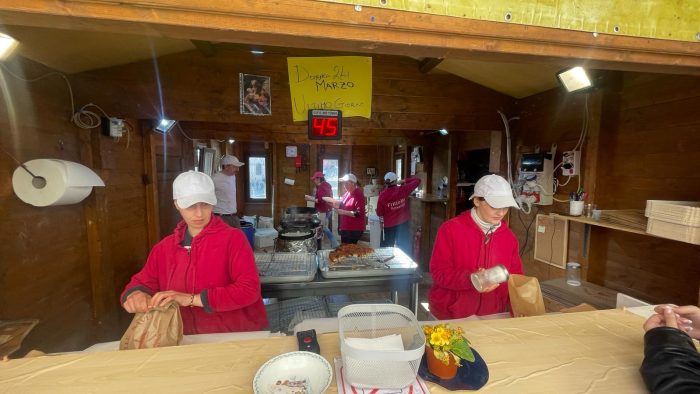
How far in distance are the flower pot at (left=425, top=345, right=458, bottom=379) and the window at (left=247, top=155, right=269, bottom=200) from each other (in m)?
8.27

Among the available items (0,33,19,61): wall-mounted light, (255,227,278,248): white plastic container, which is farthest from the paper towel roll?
(255,227,278,248): white plastic container

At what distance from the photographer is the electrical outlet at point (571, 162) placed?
2.61 m

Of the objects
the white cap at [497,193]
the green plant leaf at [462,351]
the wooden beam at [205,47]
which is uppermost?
the wooden beam at [205,47]

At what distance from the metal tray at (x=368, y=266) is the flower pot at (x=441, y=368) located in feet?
5.04

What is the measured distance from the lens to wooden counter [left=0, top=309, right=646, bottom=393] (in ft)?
2.80

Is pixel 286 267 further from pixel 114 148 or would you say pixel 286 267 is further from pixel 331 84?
pixel 114 148

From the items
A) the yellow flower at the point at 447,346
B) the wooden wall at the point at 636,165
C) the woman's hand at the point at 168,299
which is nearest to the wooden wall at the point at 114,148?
the wooden wall at the point at 636,165

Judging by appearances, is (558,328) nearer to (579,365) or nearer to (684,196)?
(579,365)

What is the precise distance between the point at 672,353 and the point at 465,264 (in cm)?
99

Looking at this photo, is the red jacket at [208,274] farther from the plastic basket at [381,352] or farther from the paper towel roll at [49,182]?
the paper towel roll at [49,182]

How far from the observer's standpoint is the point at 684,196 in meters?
1.93

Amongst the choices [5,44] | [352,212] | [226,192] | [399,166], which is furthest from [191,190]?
[399,166]

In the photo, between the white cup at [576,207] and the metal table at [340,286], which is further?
the white cup at [576,207]

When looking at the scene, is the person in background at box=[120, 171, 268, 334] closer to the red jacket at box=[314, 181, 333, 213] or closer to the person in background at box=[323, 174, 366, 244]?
the person in background at box=[323, 174, 366, 244]
